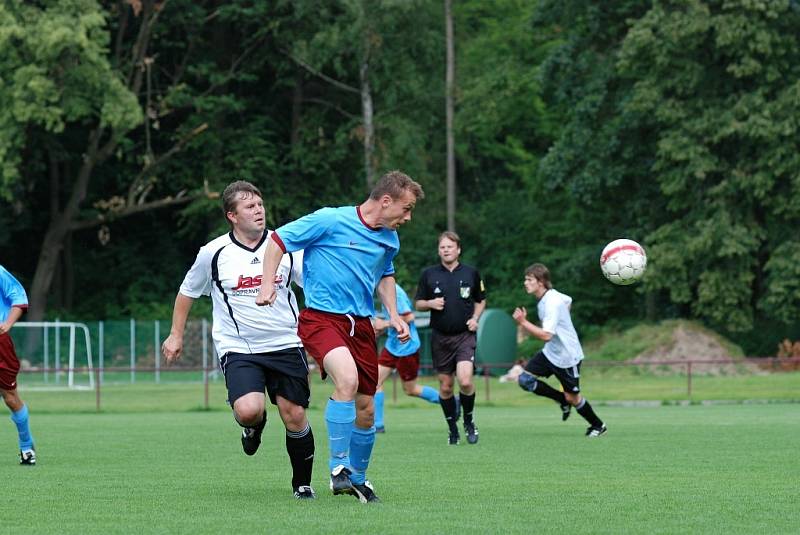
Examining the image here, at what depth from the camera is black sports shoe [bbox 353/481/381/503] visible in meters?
8.91

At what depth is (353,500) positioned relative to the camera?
9.02 meters

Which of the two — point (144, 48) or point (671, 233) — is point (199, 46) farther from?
point (671, 233)

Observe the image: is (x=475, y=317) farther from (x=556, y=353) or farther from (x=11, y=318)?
(x=11, y=318)

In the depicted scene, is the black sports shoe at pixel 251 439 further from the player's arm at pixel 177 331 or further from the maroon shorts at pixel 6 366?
the maroon shorts at pixel 6 366

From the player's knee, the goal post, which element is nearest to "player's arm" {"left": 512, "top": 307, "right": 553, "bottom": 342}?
the player's knee

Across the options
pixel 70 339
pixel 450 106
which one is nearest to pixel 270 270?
pixel 70 339

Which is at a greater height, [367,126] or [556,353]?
[367,126]

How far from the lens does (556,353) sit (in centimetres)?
1677

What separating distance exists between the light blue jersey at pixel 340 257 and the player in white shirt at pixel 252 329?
0.36 metres

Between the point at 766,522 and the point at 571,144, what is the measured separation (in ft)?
127

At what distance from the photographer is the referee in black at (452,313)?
15805 millimetres

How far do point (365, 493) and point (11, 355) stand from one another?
4979 millimetres

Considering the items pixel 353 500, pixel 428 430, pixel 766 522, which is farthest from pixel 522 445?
pixel 766 522

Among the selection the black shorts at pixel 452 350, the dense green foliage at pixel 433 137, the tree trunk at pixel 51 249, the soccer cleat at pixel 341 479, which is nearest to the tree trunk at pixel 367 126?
the dense green foliage at pixel 433 137
